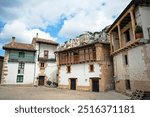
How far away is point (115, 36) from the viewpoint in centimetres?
1980

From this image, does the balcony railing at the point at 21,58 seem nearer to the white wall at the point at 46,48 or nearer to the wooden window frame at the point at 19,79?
the white wall at the point at 46,48

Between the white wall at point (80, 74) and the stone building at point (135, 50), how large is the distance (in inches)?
152

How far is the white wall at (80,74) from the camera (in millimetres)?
20427

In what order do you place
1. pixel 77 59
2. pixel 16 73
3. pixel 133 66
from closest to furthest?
pixel 133 66 < pixel 77 59 < pixel 16 73

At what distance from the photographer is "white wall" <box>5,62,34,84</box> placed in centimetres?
2614

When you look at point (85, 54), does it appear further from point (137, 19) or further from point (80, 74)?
point (137, 19)

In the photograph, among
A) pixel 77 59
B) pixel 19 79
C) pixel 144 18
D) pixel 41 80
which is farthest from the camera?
pixel 41 80

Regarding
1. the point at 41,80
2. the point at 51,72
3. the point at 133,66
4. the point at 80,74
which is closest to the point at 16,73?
the point at 41,80

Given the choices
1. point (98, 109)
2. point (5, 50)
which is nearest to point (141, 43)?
point (98, 109)

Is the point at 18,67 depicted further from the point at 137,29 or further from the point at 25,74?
the point at 137,29

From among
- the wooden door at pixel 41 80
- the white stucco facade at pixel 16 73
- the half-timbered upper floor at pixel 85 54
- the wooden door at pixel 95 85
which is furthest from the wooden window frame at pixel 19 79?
the wooden door at pixel 95 85

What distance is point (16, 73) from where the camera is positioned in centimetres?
2672

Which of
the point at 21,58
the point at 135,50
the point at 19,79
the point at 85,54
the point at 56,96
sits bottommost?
the point at 56,96

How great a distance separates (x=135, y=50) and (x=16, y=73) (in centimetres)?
2247
